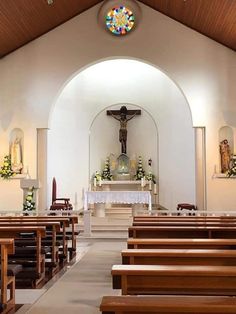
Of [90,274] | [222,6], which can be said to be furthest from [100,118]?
[90,274]

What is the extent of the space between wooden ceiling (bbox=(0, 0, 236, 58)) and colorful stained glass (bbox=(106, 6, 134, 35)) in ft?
1.56

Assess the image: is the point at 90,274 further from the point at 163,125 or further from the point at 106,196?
the point at 163,125

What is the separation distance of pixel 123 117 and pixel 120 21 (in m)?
3.27

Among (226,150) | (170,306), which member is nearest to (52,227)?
(170,306)

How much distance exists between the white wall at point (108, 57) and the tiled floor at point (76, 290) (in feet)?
18.0

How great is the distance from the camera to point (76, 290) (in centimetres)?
459

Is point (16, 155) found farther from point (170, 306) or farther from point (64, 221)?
point (170, 306)

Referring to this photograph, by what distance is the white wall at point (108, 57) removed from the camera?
11430 millimetres

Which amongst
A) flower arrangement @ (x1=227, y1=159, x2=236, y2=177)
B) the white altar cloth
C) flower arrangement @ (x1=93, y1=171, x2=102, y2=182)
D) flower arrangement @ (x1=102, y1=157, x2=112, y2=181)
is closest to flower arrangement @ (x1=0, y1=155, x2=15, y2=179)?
the white altar cloth

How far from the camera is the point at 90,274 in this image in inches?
215

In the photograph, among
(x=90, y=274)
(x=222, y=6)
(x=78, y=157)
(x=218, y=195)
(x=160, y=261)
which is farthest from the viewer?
(x=78, y=157)

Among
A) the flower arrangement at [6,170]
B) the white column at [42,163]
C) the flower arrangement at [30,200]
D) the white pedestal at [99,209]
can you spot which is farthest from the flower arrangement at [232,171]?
the flower arrangement at [6,170]

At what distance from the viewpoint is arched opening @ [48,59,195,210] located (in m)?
13.3

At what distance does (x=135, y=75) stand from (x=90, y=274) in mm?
9705
